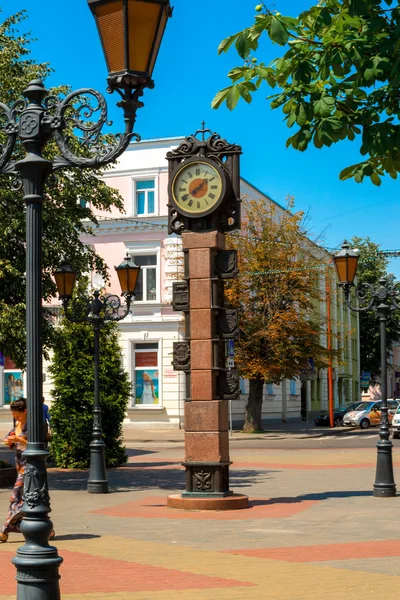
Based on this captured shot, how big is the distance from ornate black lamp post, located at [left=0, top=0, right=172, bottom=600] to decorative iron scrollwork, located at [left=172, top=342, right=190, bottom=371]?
31.4 feet

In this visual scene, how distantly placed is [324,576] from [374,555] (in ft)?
4.78

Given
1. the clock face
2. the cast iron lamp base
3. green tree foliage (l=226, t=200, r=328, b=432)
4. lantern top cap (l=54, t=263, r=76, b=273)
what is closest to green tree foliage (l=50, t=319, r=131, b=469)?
lantern top cap (l=54, t=263, r=76, b=273)

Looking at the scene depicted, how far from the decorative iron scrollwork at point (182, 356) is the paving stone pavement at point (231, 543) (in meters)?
2.40

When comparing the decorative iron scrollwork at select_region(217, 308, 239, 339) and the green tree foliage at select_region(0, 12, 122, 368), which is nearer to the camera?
the decorative iron scrollwork at select_region(217, 308, 239, 339)

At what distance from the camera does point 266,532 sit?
12.7m

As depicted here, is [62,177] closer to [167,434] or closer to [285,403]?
[167,434]

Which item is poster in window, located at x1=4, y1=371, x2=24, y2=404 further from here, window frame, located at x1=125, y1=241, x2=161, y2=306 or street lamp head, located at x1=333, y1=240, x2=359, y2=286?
street lamp head, located at x1=333, y1=240, x2=359, y2=286

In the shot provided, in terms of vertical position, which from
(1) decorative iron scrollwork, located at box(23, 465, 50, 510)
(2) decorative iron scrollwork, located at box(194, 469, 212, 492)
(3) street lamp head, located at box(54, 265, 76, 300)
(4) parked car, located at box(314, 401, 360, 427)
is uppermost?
(3) street lamp head, located at box(54, 265, 76, 300)

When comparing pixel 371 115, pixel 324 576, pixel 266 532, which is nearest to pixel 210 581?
pixel 324 576

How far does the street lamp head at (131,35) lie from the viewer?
6215mm

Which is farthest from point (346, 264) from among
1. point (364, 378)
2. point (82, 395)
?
point (364, 378)

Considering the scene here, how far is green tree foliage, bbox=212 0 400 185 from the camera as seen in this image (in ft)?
24.0

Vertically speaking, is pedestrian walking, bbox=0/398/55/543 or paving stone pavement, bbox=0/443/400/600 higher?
pedestrian walking, bbox=0/398/55/543

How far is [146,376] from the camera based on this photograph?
1761 inches
